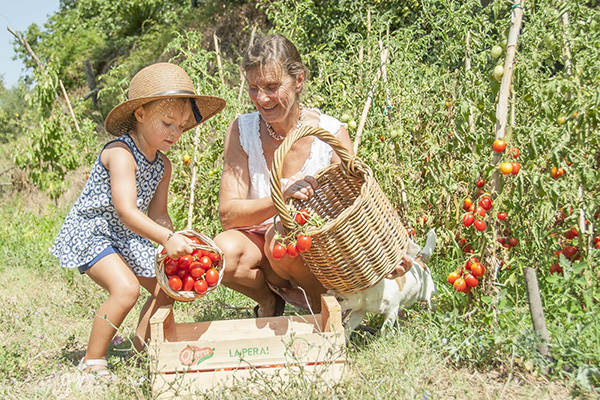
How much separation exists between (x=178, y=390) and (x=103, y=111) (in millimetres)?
10957

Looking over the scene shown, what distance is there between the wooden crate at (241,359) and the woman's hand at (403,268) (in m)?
0.34

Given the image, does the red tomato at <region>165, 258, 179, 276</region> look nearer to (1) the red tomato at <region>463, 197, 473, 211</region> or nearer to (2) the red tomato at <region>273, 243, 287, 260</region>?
(2) the red tomato at <region>273, 243, 287, 260</region>

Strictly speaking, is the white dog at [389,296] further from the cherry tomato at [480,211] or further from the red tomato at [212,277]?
the red tomato at [212,277]


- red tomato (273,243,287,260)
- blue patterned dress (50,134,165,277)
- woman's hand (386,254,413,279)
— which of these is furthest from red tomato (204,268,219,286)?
woman's hand (386,254,413,279)

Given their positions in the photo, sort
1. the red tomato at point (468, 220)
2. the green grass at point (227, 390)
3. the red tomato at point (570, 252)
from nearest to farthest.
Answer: the green grass at point (227, 390)
the red tomato at point (468, 220)
the red tomato at point (570, 252)

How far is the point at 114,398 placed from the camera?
202 cm

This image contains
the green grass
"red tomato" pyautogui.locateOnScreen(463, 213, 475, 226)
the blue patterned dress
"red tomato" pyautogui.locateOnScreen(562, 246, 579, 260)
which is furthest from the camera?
"red tomato" pyautogui.locateOnScreen(562, 246, 579, 260)

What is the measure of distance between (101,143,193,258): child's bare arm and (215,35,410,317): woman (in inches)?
15.7

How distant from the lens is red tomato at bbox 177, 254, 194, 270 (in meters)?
2.08

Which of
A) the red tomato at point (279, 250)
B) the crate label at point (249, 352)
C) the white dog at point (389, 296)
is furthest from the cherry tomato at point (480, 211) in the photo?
the crate label at point (249, 352)

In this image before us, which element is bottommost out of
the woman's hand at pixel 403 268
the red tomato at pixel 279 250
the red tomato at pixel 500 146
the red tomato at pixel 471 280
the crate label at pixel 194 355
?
the red tomato at pixel 471 280

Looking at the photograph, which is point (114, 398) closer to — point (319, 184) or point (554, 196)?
point (319, 184)

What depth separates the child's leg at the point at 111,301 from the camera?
221cm

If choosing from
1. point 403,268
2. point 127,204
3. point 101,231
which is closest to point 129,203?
point 127,204
